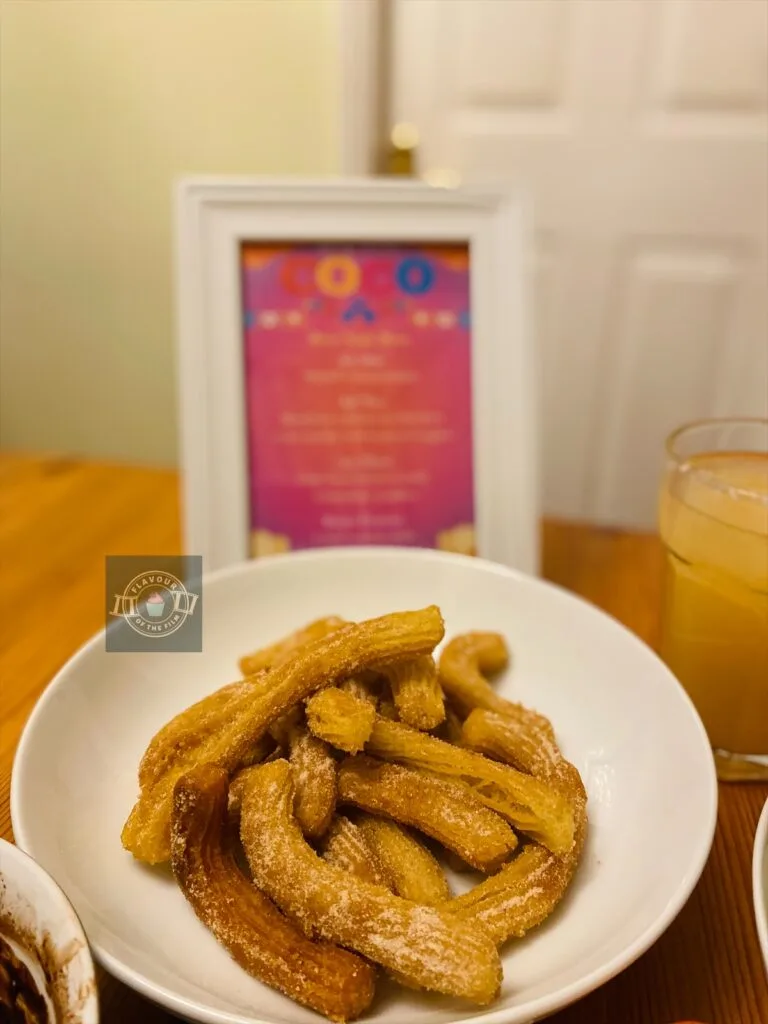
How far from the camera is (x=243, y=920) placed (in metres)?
0.42

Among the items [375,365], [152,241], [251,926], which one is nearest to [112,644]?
[251,926]

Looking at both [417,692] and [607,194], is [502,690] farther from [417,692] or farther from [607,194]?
[607,194]

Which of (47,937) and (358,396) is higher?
(358,396)

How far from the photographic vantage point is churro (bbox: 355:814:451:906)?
45 centimetres

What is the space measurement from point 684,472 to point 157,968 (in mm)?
473

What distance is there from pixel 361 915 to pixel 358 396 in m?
0.49

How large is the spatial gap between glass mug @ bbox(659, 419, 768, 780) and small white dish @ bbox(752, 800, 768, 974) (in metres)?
0.12

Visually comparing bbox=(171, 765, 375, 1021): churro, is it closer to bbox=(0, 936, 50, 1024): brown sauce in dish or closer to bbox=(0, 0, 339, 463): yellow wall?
bbox=(0, 936, 50, 1024): brown sauce in dish

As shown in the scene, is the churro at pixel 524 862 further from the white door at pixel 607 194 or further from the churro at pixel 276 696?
the white door at pixel 607 194

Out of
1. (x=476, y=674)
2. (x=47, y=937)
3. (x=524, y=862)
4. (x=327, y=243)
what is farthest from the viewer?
(x=327, y=243)

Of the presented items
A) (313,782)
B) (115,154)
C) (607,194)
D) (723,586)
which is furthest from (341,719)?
(607,194)

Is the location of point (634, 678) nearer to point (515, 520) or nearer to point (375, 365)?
point (515, 520)

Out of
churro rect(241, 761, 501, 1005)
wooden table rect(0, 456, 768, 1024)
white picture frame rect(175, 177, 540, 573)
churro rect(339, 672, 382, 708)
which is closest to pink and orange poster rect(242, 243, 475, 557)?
white picture frame rect(175, 177, 540, 573)

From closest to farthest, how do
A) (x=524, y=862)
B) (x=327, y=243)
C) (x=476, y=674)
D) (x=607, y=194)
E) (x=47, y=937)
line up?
(x=47, y=937) → (x=524, y=862) → (x=476, y=674) → (x=327, y=243) → (x=607, y=194)
